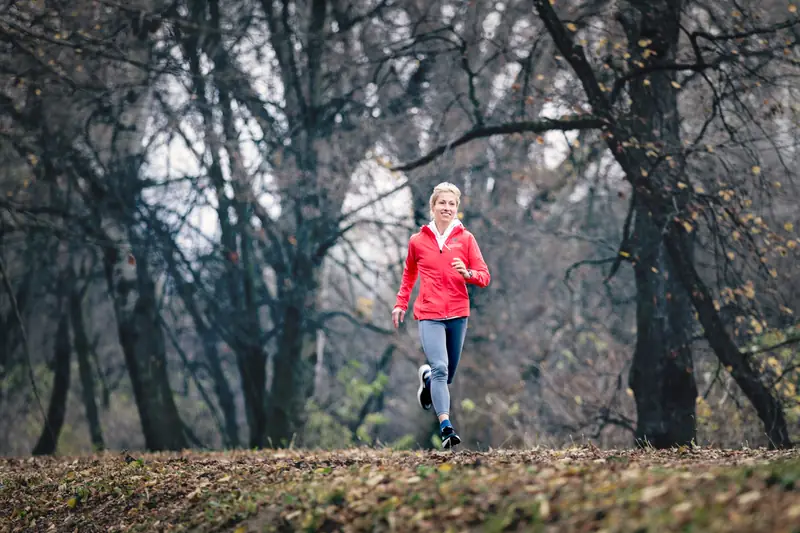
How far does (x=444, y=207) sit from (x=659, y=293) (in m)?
4.63

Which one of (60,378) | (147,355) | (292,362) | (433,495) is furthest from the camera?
(60,378)

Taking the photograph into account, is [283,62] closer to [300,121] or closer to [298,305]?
[300,121]

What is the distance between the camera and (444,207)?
677 centimetres

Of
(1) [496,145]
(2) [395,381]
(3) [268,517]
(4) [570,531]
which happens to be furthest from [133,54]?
(2) [395,381]

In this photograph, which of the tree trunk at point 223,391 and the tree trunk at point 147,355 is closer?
the tree trunk at point 147,355

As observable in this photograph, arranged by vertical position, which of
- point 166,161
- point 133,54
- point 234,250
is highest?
point 133,54

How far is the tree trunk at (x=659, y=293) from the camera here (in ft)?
34.4

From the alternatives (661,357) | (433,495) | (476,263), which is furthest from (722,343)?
(433,495)

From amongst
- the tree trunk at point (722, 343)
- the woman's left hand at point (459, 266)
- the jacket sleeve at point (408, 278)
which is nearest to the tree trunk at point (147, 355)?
the tree trunk at point (722, 343)

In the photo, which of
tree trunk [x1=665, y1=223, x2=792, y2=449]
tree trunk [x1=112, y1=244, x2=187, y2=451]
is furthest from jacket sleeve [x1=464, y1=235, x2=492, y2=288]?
tree trunk [x1=112, y1=244, x2=187, y2=451]

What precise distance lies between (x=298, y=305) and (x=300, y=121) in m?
3.43

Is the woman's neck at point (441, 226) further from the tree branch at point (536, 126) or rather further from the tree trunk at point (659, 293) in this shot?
the tree trunk at point (659, 293)

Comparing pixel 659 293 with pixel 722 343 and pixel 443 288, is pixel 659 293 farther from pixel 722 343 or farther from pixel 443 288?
pixel 443 288

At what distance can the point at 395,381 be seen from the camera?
3553 centimetres
